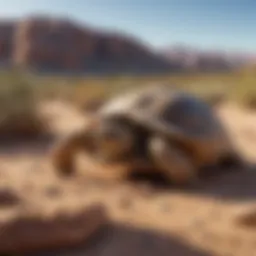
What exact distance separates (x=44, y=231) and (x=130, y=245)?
549mm

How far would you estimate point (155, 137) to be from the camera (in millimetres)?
4836

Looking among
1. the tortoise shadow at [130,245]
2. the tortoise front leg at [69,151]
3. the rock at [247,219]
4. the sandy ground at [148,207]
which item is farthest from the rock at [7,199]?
the rock at [247,219]

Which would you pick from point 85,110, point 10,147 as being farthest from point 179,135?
point 85,110

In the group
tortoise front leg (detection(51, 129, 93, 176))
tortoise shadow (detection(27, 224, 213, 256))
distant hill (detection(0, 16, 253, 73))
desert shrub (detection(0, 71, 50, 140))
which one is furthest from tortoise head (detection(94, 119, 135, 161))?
distant hill (detection(0, 16, 253, 73))

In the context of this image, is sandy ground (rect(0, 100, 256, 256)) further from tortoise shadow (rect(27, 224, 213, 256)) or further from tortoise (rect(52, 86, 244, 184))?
tortoise (rect(52, 86, 244, 184))

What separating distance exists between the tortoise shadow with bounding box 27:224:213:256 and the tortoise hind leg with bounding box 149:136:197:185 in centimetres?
133

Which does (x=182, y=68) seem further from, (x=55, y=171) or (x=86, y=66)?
(x=55, y=171)

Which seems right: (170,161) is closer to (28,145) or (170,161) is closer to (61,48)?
(28,145)

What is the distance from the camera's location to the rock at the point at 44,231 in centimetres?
290

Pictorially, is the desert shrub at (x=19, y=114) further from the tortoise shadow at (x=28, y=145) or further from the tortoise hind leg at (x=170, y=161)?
the tortoise hind leg at (x=170, y=161)

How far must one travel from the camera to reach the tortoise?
4711 mm

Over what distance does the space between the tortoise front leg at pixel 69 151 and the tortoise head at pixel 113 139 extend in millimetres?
183

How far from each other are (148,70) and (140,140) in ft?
166

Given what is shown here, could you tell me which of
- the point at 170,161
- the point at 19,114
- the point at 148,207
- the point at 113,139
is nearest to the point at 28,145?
the point at 19,114
